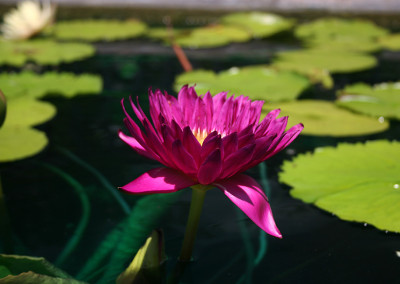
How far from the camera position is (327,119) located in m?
1.52

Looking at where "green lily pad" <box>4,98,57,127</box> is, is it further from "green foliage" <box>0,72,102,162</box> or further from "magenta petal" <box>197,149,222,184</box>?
"magenta petal" <box>197,149,222,184</box>

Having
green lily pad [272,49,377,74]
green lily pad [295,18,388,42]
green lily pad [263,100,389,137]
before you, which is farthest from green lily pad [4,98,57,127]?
green lily pad [295,18,388,42]

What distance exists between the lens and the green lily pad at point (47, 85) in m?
1.72

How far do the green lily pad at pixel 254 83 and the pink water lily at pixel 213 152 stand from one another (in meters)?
0.94

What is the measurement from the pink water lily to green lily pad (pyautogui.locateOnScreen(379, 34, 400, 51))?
1993 mm

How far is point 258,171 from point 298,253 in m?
0.37

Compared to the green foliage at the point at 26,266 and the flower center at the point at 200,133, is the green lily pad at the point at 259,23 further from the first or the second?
the green foliage at the point at 26,266

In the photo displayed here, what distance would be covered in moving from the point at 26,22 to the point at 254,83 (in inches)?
55.5

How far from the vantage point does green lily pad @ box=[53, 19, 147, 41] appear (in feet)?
8.82

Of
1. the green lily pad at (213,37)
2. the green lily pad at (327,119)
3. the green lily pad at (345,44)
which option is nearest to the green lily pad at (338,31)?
the green lily pad at (345,44)

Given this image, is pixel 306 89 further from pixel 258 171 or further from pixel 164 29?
pixel 164 29

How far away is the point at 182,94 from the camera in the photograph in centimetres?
78

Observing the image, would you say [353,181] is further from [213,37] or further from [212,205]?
[213,37]

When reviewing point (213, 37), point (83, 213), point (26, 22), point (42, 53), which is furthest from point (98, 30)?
point (83, 213)
